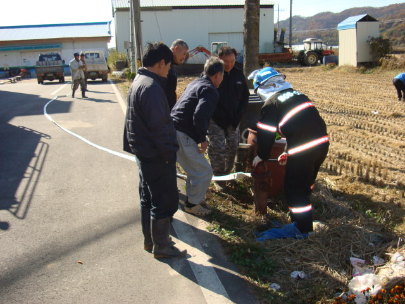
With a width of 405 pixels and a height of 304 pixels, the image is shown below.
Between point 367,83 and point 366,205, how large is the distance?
16.7 m

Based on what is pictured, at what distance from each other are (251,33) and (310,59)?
30.6 metres

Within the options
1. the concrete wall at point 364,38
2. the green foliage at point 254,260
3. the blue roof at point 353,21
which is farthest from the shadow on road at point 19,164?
the blue roof at point 353,21

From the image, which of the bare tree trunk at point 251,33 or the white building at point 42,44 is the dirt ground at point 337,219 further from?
the white building at point 42,44

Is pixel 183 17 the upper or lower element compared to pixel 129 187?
upper

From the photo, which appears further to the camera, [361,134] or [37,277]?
[361,134]

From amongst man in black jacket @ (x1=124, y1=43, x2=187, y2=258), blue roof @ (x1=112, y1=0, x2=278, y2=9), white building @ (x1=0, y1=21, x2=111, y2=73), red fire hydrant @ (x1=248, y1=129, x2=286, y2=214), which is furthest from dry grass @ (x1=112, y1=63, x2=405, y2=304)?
white building @ (x1=0, y1=21, x2=111, y2=73)

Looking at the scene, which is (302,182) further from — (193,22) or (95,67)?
(193,22)

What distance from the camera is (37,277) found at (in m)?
3.55

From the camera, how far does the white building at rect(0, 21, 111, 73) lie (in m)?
46.3

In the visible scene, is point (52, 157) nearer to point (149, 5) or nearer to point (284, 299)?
point (284, 299)

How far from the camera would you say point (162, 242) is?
383 cm

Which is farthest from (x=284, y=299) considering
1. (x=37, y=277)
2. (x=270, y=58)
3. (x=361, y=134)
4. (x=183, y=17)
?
(x=183, y=17)

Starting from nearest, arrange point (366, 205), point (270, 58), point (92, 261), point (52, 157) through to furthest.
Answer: point (92, 261)
point (366, 205)
point (52, 157)
point (270, 58)

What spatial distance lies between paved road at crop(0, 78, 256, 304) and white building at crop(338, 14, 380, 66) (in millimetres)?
23069
